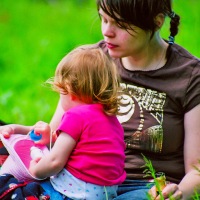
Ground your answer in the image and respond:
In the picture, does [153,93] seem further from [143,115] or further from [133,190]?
[133,190]

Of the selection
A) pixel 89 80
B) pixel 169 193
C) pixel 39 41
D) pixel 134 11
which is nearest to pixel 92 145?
pixel 89 80

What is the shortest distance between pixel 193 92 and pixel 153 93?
0.64 feet

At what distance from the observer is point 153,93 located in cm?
438

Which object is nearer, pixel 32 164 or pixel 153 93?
pixel 32 164

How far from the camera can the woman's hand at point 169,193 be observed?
3.94 meters

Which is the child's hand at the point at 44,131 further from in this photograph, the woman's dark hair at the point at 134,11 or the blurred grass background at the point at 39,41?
the blurred grass background at the point at 39,41

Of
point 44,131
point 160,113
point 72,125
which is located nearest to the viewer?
point 72,125

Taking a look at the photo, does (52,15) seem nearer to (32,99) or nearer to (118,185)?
(32,99)

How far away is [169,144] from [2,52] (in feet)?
15.1

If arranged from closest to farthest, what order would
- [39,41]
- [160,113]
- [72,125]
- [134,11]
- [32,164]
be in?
[72,125] → [32,164] → [134,11] → [160,113] → [39,41]

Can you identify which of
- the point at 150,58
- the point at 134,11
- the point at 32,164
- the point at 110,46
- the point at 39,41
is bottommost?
the point at 39,41

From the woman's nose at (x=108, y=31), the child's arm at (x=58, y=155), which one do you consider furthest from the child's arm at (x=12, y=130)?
the woman's nose at (x=108, y=31)

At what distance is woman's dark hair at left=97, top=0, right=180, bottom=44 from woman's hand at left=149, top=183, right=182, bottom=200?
774mm

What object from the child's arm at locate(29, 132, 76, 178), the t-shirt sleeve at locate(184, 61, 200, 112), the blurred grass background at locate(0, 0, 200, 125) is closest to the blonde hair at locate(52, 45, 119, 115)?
the child's arm at locate(29, 132, 76, 178)
